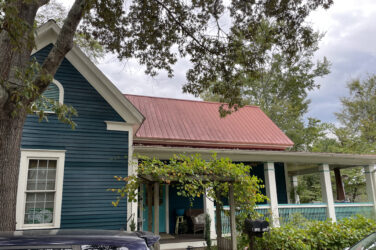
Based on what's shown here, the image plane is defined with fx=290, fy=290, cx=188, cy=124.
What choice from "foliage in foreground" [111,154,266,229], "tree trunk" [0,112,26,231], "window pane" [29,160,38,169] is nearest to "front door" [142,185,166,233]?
"window pane" [29,160,38,169]

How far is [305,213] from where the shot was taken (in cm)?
1148

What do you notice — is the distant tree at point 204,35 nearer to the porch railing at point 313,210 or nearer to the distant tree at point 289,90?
the porch railing at point 313,210

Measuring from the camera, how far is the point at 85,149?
338 inches

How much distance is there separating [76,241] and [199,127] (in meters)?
11.7

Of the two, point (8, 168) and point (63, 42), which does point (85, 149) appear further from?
point (63, 42)

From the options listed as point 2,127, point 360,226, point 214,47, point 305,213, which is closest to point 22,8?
point 2,127

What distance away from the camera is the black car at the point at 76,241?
7.03 ft

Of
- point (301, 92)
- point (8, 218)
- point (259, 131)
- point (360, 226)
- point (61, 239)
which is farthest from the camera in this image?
point (301, 92)

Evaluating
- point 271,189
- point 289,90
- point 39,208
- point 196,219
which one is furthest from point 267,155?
point 289,90

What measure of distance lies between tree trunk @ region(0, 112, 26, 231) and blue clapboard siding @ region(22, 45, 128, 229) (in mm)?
2699

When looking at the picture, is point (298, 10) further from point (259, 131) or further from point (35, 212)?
point (35, 212)

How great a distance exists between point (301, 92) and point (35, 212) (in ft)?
90.7

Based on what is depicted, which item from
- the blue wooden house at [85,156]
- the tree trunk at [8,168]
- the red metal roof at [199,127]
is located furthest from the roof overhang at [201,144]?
the tree trunk at [8,168]

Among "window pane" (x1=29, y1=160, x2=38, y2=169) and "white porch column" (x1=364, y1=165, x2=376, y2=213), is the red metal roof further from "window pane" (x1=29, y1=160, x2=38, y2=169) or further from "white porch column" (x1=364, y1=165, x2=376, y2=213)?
"window pane" (x1=29, y1=160, x2=38, y2=169)
